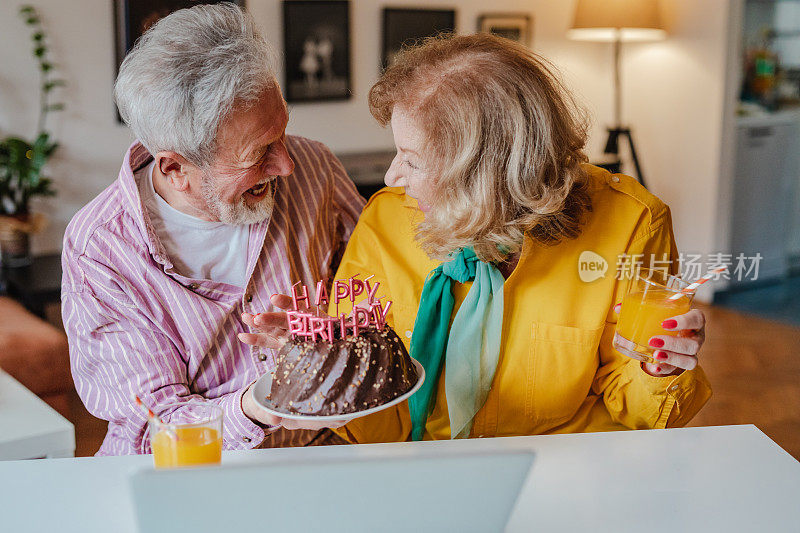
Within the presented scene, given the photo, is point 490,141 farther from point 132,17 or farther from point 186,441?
point 132,17

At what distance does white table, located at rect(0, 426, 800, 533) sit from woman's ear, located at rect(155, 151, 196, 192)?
24.0 inches

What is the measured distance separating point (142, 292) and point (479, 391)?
0.69 meters

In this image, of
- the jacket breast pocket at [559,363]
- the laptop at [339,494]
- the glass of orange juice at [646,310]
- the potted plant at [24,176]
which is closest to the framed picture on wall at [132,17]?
the potted plant at [24,176]

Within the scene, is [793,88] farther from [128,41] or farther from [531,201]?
[531,201]

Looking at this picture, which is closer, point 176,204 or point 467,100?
point 467,100

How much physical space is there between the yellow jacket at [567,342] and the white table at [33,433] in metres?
0.77

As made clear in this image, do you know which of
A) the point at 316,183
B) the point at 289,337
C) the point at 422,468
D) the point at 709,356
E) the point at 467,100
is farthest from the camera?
the point at 709,356

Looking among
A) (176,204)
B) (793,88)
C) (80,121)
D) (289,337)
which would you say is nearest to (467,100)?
(289,337)

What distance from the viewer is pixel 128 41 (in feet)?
13.2

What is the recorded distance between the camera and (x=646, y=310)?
4.31 ft

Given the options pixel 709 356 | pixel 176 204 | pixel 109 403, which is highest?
pixel 176 204

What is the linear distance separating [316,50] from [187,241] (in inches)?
122

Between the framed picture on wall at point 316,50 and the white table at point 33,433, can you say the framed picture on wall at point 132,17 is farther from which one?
the white table at point 33,433

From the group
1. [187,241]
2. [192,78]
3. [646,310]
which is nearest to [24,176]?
[187,241]
